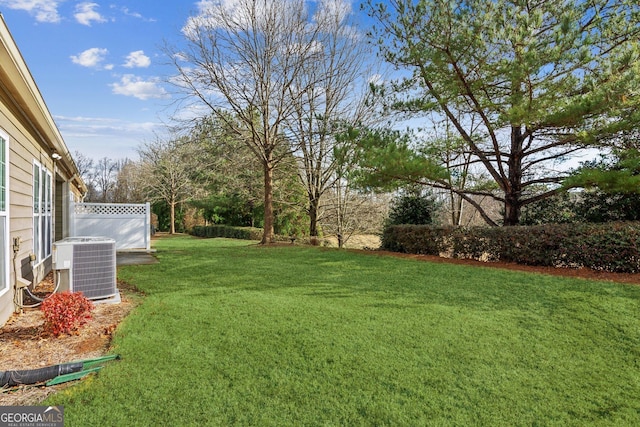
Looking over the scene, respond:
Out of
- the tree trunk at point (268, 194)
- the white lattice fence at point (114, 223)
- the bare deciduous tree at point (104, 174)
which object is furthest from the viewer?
the bare deciduous tree at point (104, 174)

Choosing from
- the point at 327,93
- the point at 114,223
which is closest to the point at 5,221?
the point at 114,223

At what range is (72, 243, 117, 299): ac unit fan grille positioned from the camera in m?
4.51

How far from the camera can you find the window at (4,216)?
3.77 metres

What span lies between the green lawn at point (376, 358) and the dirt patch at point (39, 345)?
0.60ft

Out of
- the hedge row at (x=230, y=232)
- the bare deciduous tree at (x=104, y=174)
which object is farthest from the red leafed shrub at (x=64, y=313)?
the bare deciduous tree at (x=104, y=174)

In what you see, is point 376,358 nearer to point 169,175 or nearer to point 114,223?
point 114,223

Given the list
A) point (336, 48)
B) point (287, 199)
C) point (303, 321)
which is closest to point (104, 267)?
point (303, 321)

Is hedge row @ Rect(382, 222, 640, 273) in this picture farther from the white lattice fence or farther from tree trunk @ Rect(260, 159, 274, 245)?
the white lattice fence

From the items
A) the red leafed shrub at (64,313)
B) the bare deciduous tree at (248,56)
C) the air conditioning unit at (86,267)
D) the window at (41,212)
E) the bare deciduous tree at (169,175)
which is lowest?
the red leafed shrub at (64,313)

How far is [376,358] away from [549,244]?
16.4 feet

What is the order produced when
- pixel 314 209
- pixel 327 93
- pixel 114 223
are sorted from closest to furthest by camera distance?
pixel 114 223, pixel 327 93, pixel 314 209

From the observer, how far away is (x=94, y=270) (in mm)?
4645

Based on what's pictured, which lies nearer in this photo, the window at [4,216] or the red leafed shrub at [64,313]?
the red leafed shrub at [64,313]

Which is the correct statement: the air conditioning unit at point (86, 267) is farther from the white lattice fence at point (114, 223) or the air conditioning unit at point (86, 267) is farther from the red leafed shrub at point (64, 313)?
the white lattice fence at point (114, 223)
